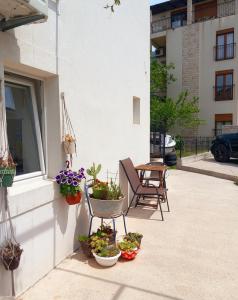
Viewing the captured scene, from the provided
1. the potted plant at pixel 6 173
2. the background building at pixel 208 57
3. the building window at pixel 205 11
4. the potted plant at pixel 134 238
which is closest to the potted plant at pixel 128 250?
the potted plant at pixel 134 238

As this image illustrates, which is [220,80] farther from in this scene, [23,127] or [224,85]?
[23,127]

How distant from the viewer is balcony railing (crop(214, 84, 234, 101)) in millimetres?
20234

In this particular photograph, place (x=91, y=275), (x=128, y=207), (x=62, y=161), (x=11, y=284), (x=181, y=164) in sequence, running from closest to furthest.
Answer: (x=11, y=284), (x=91, y=275), (x=62, y=161), (x=128, y=207), (x=181, y=164)

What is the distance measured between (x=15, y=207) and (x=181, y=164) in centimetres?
982

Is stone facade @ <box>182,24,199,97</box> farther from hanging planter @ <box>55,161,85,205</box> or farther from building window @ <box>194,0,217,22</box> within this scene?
hanging planter @ <box>55,161,85,205</box>

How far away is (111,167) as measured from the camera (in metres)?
5.30

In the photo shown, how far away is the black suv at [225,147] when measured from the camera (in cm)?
1212

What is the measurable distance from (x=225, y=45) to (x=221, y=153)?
1085cm

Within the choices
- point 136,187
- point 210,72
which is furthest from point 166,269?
point 210,72

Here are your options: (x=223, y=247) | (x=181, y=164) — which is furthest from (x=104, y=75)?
(x=181, y=164)

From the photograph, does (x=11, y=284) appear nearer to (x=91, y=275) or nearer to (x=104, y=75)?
(x=91, y=275)

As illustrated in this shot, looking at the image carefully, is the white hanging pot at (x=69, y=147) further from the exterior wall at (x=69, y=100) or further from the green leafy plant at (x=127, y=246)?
the green leafy plant at (x=127, y=246)

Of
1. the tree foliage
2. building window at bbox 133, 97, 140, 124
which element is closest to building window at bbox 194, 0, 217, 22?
the tree foliage

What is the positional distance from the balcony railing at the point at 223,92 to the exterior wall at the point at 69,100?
15.9 metres
